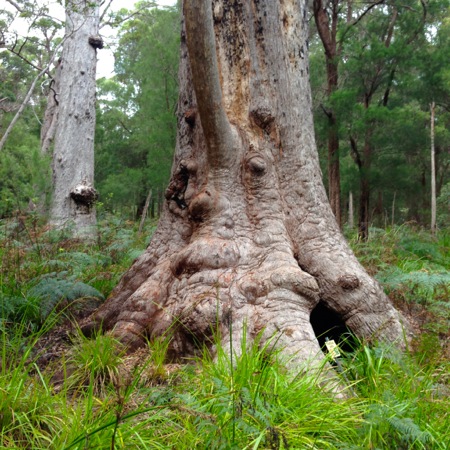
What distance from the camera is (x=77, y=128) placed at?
28.8 ft

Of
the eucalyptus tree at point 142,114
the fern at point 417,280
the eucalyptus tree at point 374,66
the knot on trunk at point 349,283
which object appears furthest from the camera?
the eucalyptus tree at point 142,114

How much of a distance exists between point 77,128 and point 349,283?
704cm

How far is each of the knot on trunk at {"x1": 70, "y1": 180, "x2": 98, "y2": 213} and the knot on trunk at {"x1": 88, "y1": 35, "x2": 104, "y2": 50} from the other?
3.24 meters

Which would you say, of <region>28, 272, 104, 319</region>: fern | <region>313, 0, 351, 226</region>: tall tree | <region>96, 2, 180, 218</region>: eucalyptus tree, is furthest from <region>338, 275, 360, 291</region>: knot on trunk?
<region>313, 0, 351, 226</region>: tall tree

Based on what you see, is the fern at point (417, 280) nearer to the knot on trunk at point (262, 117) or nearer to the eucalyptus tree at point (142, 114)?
the knot on trunk at point (262, 117)

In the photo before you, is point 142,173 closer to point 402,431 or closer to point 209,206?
point 209,206

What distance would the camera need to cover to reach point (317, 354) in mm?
2516

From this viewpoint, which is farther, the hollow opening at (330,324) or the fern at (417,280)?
the fern at (417,280)

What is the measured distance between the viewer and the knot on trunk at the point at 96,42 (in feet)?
31.0

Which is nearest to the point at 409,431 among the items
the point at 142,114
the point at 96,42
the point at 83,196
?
the point at 83,196

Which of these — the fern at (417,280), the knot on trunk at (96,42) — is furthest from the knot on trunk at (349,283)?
the knot on trunk at (96,42)

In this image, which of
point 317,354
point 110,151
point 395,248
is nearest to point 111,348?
point 317,354

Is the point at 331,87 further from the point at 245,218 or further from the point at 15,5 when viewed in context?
the point at 245,218

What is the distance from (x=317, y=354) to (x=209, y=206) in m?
1.51
